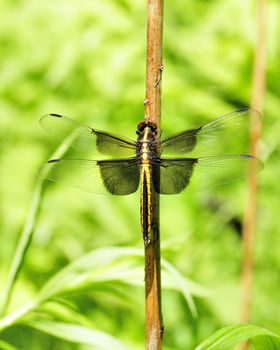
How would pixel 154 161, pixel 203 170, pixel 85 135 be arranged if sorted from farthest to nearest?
pixel 85 135
pixel 203 170
pixel 154 161

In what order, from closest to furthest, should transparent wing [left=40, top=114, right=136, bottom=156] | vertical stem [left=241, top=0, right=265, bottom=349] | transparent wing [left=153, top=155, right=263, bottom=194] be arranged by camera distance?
1. transparent wing [left=153, top=155, right=263, bottom=194]
2. transparent wing [left=40, top=114, right=136, bottom=156]
3. vertical stem [left=241, top=0, right=265, bottom=349]

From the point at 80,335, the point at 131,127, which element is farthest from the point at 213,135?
the point at 131,127

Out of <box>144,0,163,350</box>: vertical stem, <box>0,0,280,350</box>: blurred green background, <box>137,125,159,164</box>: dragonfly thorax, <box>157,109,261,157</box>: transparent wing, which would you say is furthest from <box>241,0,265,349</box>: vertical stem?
<box>144,0,163,350</box>: vertical stem

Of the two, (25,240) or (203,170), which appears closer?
(25,240)

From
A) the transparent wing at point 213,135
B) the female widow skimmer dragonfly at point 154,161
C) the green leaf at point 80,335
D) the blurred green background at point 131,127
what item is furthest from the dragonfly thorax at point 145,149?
the blurred green background at point 131,127

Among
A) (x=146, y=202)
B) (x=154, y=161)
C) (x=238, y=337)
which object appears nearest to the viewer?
(x=238, y=337)

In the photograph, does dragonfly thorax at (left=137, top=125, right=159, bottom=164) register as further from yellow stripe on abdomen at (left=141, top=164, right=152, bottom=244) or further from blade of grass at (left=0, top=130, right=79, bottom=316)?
blade of grass at (left=0, top=130, right=79, bottom=316)

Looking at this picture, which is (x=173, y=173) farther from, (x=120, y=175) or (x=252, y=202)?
(x=252, y=202)
